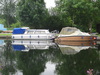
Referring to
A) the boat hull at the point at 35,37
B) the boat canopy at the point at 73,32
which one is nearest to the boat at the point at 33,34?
the boat hull at the point at 35,37

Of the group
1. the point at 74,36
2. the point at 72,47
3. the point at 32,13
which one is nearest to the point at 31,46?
the point at 72,47

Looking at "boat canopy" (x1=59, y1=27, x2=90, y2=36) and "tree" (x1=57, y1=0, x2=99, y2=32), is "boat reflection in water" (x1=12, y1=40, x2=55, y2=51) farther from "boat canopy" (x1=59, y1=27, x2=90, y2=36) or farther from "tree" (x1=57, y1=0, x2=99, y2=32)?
"tree" (x1=57, y1=0, x2=99, y2=32)

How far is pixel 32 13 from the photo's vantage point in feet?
186

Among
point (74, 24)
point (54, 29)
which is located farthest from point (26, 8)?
point (74, 24)

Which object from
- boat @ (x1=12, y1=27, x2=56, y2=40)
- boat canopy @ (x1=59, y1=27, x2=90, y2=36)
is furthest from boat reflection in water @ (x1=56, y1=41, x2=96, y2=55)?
boat @ (x1=12, y1=27, x2=56, y2=40)

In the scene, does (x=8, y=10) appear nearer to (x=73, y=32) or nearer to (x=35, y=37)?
(x=35, y=37)

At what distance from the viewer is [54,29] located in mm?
56219

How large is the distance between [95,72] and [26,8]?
47.1m

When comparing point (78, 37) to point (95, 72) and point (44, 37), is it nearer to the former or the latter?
point (44, 37)

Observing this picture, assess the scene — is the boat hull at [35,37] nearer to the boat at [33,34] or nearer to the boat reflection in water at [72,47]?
the boat at [33,34]

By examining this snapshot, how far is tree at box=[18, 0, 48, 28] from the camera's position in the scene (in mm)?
56625

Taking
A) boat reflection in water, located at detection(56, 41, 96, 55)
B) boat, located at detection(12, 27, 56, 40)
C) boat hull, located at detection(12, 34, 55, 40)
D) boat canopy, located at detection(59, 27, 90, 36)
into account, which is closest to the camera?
boat reflection in water, located at detection(56, 41, 96, 55)

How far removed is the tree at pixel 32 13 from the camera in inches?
2229

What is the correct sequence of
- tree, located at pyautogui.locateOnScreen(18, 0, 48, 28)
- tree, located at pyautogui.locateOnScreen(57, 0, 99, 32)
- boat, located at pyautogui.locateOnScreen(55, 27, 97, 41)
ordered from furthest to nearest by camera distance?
1. tree, located at pyautogui.locateOnScreen(18, 0, 48, 28)
2. tree, located at pyautogui.locateOnScreen(57, 0, 99, 32)
3. boat, located at pyautogui.locateOnScreen(55, 27, 97, 41)
